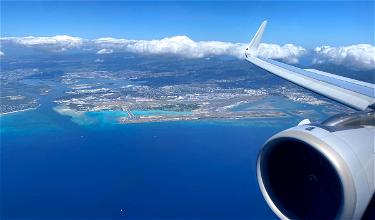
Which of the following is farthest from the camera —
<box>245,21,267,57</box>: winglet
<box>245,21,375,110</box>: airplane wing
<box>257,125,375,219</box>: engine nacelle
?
<box>245,21,267,57</box>: winglet

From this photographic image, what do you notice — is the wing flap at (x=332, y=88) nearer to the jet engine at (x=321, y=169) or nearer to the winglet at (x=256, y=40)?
the jet engine at (x=321, y=169)

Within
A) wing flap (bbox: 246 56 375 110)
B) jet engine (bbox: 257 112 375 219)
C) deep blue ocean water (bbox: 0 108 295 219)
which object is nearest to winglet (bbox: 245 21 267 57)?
wing flap (bbox: 246 56 375 110)

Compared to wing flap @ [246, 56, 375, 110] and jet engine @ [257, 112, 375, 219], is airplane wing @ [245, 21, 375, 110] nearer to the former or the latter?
wing flap @ [246, 56, 375, 110]

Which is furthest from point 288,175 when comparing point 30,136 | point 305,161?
point 30,136

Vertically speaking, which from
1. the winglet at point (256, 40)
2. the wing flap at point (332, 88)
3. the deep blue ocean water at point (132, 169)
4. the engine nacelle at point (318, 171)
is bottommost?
the deep blue ocean water at point (132, 169)

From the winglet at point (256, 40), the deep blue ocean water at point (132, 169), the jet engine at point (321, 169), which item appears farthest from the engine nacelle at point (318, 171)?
the deep blue ocean water at point (132, 169)

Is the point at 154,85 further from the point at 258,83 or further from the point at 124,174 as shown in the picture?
the point at 124,174

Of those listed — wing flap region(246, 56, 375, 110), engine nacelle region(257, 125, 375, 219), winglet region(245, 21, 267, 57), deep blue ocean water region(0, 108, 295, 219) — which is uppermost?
winglet region(245, 21, 267, 57)

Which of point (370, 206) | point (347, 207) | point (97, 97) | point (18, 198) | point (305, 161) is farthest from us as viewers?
point (97, 97)
